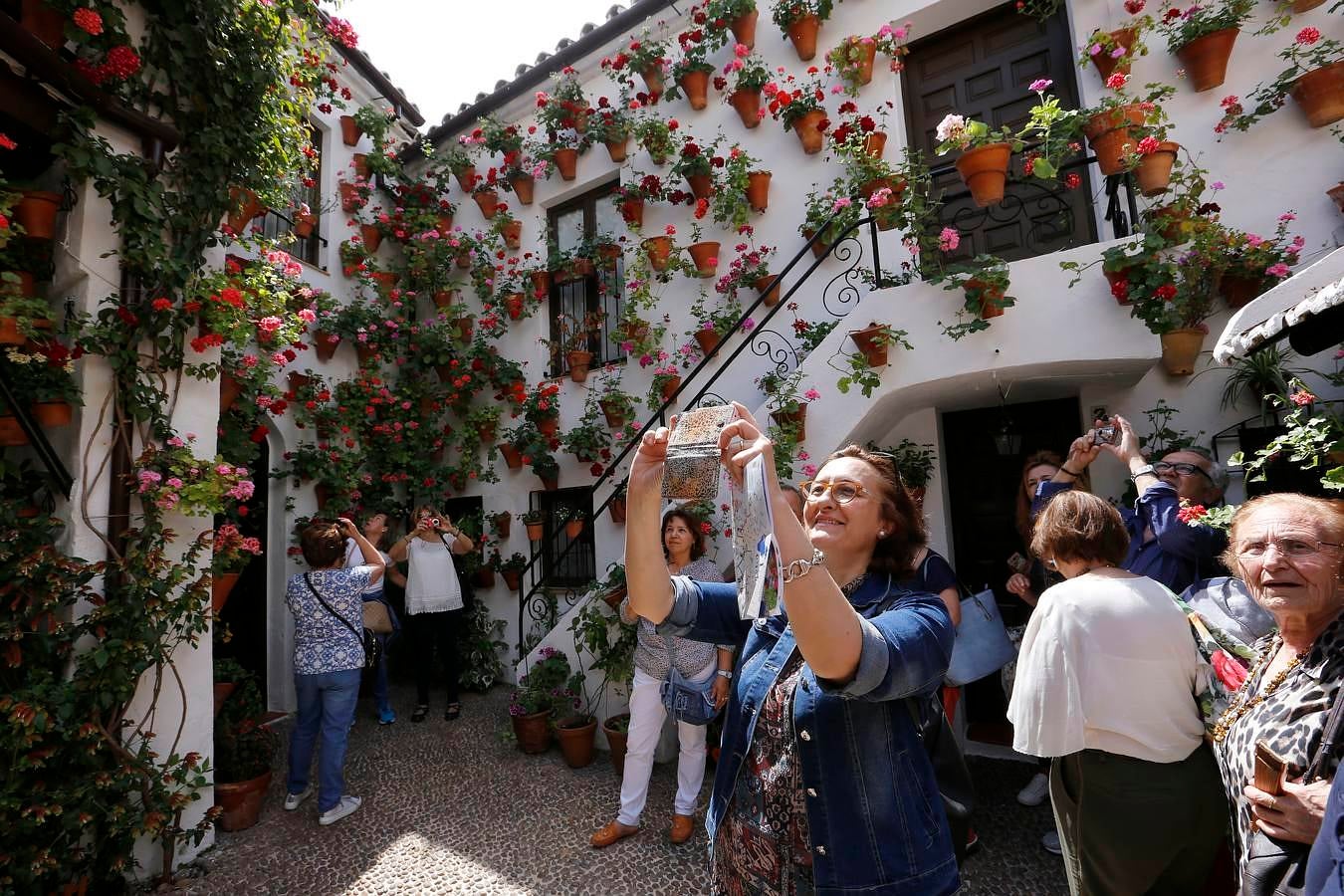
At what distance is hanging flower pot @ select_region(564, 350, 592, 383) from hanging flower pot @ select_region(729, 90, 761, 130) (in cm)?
300

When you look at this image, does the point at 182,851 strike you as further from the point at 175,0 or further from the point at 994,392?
the point at 994,392

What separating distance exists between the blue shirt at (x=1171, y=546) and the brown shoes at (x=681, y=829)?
289 cm

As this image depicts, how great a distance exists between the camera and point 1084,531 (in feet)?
7.69

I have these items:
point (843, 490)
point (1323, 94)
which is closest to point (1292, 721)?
point (843, 490)

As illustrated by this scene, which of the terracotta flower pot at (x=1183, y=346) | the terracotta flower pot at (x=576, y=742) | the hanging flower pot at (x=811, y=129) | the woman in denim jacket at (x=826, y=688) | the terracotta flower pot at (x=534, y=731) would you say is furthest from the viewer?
the hanging flower pot at (x=811, y=129)

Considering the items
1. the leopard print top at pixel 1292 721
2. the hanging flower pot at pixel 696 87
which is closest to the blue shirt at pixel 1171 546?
the leopard print top at pixel 1292 721

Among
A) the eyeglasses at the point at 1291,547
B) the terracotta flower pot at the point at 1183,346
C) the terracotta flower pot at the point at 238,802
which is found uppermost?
the terracotta flower pot at the point at 1183,346

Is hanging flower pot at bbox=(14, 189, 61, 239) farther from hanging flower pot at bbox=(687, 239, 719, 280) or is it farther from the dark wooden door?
the dark wooden door

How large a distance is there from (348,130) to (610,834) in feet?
27.6

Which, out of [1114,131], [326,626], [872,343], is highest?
[1114,131]

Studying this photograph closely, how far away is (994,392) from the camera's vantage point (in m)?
4.84

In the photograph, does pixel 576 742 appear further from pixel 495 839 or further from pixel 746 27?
pixel 746 27

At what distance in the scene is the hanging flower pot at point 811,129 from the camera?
229 inches

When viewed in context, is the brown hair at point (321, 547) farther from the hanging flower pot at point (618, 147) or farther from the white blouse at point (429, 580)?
the hanging flower pot at point (618, 147)
